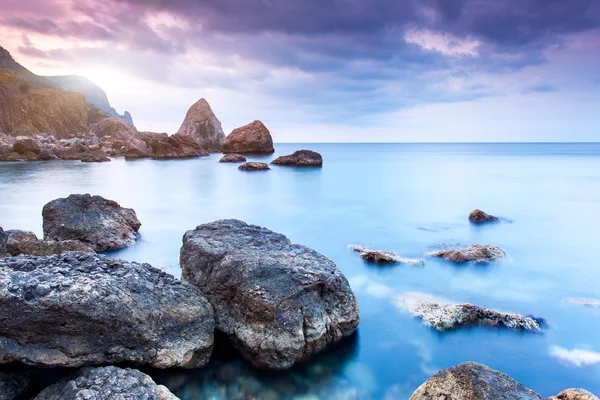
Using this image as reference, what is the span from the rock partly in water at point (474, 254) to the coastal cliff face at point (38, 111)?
2827 inches

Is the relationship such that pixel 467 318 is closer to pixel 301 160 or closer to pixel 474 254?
pixel 474 254

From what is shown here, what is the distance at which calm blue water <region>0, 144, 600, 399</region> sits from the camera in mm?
5609

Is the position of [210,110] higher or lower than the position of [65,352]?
higher

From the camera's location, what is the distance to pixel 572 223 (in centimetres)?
1560

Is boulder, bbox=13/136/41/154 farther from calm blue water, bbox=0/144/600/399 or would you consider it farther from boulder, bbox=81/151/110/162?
calm blue water, bbox=0/144/600/399

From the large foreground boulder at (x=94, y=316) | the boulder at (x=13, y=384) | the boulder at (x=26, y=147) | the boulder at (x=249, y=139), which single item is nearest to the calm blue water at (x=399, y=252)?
the large foreground boulder at (x=94, y=316)

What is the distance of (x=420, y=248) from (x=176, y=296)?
26.9 feet

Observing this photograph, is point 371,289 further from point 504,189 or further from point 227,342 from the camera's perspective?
point 504,189

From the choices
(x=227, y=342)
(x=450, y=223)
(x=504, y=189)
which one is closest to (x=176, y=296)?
(x=227, y=342)

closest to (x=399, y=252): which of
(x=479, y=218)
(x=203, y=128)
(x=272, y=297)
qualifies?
(x=479, y=218)

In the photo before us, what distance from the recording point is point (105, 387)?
13.3ft

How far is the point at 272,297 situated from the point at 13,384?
3107mm

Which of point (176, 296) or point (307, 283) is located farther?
point (307, 283)

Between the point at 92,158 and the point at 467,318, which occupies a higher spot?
the point at 467,318
